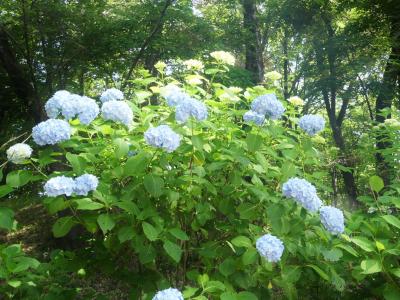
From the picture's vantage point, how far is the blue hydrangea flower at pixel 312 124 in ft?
8.07

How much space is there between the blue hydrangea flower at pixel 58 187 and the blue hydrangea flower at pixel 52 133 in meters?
0.24

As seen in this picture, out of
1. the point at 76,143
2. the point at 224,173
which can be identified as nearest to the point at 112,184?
the point at 76,143

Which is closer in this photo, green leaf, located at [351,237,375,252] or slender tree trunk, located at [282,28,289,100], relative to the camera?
green leaf, located at [351,237,375,252]

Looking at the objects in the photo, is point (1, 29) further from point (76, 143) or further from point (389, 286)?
point (389, 286)

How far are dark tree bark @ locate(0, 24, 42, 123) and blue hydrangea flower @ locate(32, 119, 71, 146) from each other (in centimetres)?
473

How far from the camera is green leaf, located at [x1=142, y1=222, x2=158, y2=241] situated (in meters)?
1.90

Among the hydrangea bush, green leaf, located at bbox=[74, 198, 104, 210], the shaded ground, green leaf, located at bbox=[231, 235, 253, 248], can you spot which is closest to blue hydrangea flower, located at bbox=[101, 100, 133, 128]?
the hydrangea bush

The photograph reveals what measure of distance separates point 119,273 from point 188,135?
94 centimetres

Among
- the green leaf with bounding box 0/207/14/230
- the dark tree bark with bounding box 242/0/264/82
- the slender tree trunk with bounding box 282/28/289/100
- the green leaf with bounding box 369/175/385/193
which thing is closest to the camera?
the green leaf with bounding box 0/207/14/230

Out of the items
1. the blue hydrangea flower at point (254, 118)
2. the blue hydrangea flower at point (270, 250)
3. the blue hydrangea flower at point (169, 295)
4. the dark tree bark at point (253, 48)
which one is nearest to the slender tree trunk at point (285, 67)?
the dark tree bark at point (253, 48)

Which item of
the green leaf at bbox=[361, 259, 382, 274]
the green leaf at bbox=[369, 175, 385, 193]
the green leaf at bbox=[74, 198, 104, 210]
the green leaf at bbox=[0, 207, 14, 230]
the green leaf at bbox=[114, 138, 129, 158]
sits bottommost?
the green leaf at bbox=[361, 259, 382, 274]

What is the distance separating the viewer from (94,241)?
254 cm

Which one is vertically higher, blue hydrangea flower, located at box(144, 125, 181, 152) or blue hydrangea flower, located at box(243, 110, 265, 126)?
blue hydrangea flower, located at box(243, 110, 265, 126)

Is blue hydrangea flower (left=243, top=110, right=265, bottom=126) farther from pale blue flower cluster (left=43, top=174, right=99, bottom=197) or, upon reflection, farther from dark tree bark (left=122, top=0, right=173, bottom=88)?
dark tree bark (left=122, top=0, right=173, bottom=88)
